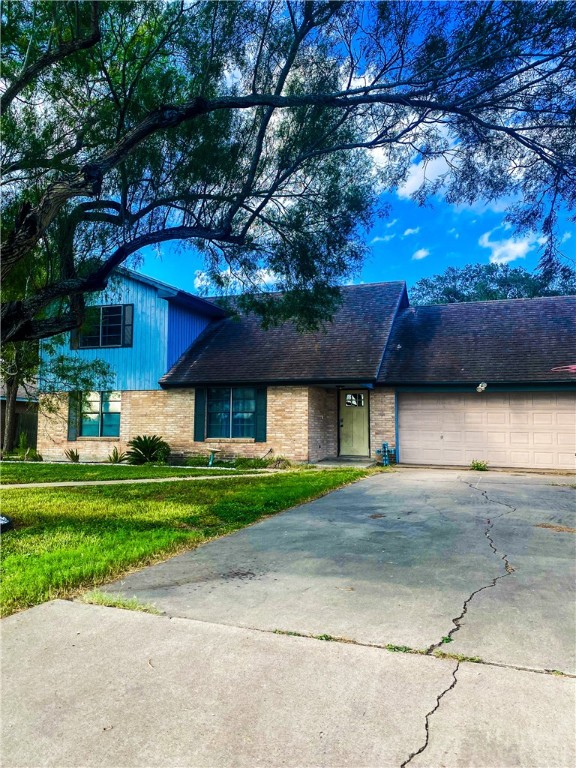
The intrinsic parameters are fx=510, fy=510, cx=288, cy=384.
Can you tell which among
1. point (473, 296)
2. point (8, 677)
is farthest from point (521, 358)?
point (473, 296)

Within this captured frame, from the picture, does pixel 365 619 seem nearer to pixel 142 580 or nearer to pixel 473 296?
pixel 142 580

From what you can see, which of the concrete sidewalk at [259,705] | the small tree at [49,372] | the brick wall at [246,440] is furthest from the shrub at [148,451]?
the concrete sidewalk at [259,705]

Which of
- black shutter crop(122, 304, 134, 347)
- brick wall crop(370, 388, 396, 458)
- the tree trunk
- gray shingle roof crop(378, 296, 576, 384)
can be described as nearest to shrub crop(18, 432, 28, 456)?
the tree trunk

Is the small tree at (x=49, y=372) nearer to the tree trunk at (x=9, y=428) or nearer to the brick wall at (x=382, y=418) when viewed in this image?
the tree trunk at (x=9, y=428)

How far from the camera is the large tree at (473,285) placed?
115 feet

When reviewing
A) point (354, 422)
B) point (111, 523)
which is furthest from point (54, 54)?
point (354, 422)

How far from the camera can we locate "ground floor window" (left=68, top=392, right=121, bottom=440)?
18.1 metres

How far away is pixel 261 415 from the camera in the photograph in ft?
53.3

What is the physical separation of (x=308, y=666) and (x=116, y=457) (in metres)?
15.6

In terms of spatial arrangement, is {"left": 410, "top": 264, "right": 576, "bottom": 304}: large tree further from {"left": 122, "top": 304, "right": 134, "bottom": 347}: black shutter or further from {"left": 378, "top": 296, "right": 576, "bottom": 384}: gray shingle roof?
{"left": 122, "top": 304, "right": 134, "bottom": 347}: black shutter

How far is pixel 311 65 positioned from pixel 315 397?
10067mm

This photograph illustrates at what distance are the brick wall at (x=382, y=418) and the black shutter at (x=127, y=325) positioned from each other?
8722 mm

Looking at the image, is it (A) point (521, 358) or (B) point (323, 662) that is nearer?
(B) point (323, 662)

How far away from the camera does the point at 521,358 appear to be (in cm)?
1524
